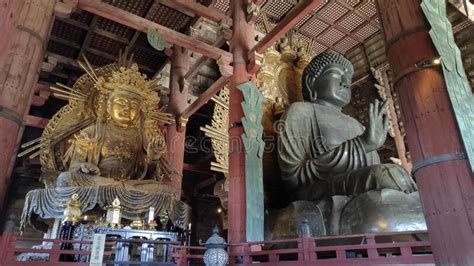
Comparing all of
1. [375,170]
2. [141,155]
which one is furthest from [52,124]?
[375,170]

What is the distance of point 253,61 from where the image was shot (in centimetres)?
454

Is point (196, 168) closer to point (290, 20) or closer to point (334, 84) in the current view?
point (334, 84)

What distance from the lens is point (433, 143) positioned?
6.58 feet

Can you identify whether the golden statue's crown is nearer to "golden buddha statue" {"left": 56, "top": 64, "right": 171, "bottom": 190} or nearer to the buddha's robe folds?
"golden buddha statue" {"left": 56, "top": 64, "right": 171, "bottom": 190}

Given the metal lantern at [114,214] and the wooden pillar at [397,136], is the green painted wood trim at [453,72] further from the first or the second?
the wooden pillar at [397,136]

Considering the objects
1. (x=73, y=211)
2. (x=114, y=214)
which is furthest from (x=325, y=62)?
(x=73, y=211)

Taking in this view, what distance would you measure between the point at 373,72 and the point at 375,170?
488cm

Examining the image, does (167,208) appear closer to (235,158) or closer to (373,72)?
(235,158)

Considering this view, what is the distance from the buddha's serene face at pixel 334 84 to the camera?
16.8 feet

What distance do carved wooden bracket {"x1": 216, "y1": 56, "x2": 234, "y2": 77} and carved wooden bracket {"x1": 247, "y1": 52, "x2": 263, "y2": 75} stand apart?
0.28 m

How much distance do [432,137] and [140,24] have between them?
3.84m

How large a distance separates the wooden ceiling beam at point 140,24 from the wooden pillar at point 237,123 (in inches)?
11.8

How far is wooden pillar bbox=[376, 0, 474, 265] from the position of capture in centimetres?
179

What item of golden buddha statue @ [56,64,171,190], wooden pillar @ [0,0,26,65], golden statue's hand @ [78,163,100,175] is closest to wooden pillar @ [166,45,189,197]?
golden buddha statue @ [56,64,171,190]
